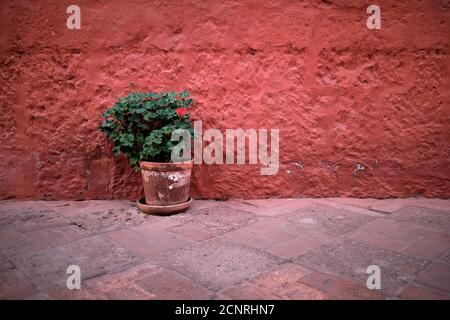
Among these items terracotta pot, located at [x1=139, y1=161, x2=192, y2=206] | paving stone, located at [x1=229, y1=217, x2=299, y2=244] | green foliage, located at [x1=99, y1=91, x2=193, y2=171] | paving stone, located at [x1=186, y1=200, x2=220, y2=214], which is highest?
green foliage, located at [x1=99, y1=91, x2=193, y2=171]

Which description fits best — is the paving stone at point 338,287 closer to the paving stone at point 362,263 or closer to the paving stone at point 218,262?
the paving stone at point 362,263

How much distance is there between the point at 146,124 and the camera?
101 inches

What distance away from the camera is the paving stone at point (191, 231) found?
2025 millimetres

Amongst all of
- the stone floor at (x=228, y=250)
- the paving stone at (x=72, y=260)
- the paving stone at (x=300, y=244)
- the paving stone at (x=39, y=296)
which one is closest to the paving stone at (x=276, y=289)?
the stone floor at (x=228, y=250)

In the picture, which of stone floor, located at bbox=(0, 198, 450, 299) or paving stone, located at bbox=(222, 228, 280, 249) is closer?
stone floor, located at bbox=(0, 198, 450, 299)

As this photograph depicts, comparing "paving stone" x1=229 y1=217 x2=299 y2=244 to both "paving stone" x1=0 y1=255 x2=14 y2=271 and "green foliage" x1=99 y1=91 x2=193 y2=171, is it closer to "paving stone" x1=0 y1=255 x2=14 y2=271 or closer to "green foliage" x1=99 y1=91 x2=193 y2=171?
"green foliage" x1=99 y1=91 x2=193 y2=171

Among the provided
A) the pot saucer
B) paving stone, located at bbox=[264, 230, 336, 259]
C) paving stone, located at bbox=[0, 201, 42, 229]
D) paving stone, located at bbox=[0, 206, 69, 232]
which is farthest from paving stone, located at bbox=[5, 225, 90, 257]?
paving stone, located at bbox=[264, 230, 336, 259]

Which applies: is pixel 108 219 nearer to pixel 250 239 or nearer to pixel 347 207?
pixel 250 239

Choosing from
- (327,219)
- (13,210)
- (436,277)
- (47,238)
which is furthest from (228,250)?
(13,210)

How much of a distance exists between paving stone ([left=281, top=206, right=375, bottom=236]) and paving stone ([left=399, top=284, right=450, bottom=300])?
0.66m

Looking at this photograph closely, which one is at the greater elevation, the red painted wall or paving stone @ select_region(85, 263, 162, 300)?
the red painted wall

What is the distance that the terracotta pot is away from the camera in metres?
2.43

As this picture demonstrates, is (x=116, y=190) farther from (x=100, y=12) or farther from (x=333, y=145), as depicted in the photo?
(x=333, y=145)
